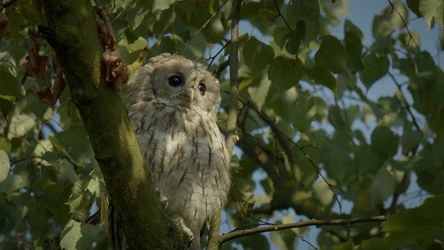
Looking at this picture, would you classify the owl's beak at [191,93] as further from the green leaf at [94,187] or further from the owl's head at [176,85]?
the green leaf at [94,187]

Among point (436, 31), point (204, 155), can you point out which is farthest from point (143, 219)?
point (436, 31)

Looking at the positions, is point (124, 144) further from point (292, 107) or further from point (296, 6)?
point (292, 107)

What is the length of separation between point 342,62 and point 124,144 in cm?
102

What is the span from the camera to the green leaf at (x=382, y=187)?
264cm

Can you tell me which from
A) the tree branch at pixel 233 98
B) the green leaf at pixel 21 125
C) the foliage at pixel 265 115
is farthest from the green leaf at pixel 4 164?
the green leaf at pixel 21 125

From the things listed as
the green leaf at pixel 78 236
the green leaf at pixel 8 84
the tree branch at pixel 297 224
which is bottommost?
the tree branch at pixel 297 224

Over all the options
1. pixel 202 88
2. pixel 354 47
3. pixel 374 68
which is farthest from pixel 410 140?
pixel 202 88

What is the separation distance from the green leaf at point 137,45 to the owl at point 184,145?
228 millimetres

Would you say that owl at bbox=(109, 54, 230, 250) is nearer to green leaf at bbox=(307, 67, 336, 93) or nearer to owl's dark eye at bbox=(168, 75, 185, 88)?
owl's dark eye at bbox=(168, 75, 185, 88)

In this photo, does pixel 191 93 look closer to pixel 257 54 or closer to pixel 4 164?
pixel 257 54

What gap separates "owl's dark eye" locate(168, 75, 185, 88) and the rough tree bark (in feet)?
3.70

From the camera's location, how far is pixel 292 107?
287 centimetres

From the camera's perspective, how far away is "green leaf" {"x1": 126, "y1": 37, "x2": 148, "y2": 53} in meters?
2.48

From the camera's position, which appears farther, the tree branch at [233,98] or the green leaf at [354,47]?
the green leaf at [354,47]
